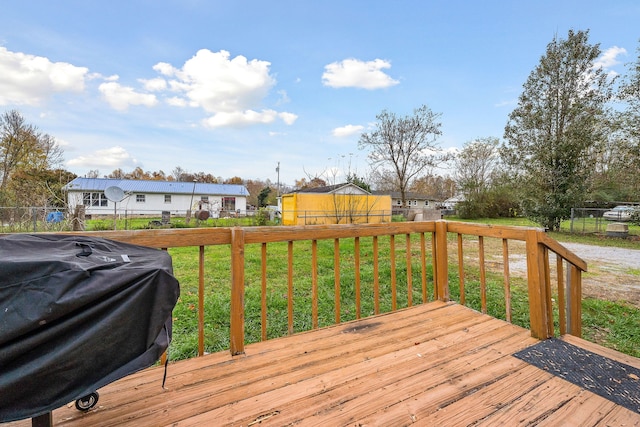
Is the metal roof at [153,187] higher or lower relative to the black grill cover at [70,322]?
higher

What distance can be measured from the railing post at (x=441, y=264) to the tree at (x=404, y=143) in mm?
14843

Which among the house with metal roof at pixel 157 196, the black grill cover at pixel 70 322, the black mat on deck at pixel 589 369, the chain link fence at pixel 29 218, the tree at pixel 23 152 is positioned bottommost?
the black mat on deck at pixel 589 369

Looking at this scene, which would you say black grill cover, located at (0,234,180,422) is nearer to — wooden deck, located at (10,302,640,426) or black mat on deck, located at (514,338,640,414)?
wooden deck, located at (10,302,640,426)

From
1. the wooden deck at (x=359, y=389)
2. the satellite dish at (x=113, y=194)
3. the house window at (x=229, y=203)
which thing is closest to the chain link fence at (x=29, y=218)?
the satellite dish at (x=113, y=194)

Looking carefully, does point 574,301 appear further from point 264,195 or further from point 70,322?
point 264,195

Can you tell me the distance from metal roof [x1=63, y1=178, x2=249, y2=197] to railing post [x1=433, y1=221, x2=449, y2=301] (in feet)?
69.3

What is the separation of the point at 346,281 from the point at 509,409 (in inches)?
110

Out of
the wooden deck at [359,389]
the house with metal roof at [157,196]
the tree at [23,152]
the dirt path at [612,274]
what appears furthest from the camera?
the house with metal roof at [157,196]

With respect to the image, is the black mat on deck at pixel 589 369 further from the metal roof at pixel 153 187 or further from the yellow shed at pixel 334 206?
the metal roof at pixel 153 187

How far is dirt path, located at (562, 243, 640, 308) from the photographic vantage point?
4.00 m

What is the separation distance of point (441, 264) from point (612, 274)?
15.2 ft

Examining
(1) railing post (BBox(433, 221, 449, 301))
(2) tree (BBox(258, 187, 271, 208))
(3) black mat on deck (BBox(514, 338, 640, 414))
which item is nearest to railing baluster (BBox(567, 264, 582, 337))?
(3) black mat on deck (BBox(514, 338, 640, 414))

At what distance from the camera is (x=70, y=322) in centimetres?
86

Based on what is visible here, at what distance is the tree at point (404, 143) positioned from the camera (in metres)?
16.6
